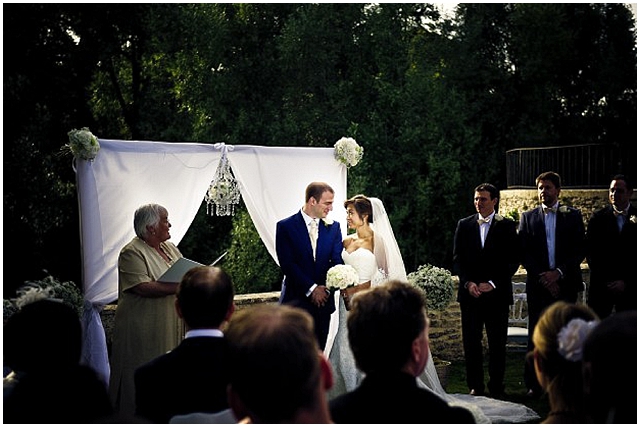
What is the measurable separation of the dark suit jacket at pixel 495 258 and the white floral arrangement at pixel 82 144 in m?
2.93

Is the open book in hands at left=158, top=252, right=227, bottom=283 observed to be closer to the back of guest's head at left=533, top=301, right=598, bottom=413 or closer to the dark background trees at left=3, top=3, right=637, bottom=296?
the back of guest's head at left=533, top=301, right=598, bottom=413

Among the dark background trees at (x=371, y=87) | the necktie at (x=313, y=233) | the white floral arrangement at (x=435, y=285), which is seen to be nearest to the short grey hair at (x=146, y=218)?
the necktie at (x=313, y=233)

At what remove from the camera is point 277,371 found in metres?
1.84

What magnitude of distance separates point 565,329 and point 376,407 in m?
0.65

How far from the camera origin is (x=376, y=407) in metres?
2.39

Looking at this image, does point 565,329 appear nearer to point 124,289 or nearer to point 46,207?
point 124,289

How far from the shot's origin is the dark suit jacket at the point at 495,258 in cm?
672

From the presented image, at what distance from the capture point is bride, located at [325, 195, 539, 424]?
259 inches

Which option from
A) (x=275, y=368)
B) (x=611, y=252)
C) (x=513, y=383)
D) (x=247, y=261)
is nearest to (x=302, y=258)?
(x=513, y=383)

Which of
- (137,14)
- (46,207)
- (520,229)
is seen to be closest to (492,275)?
(520,229)

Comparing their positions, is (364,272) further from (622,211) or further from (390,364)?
(390,364)

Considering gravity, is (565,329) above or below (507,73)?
below

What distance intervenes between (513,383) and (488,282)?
1206 mm

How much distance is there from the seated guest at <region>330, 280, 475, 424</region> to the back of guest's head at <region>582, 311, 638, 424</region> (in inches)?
13.9
